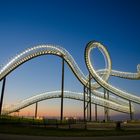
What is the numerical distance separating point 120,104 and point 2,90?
28.7 meters

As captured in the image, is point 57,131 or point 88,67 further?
point 88,67

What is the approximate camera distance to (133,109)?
53000mm

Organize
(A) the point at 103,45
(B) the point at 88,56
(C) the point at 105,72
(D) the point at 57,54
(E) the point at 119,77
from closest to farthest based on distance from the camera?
(D) the point at 57,54 < (B) the point at 88,56 < (A) the point at 103,45 < (C) the point at 105,72 < (E) the point at 119,77

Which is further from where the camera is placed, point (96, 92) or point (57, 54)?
point (96, 92)

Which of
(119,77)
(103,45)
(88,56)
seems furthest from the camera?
(119,77)

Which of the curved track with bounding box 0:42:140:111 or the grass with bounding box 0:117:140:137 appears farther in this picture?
the curved track with bounding box 0:42:140:111

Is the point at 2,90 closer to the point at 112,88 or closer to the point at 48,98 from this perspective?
the point at 48,98

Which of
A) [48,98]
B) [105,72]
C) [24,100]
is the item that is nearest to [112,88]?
[105,72]

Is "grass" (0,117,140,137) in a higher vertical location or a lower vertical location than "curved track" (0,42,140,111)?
lower

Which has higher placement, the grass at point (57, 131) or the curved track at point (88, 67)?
the curved track at point (88, 67)

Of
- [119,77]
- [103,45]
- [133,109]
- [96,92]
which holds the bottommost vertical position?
[133,109]

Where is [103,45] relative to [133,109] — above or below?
above

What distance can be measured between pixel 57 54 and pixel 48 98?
48.8 feet

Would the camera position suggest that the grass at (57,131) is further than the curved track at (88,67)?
No
